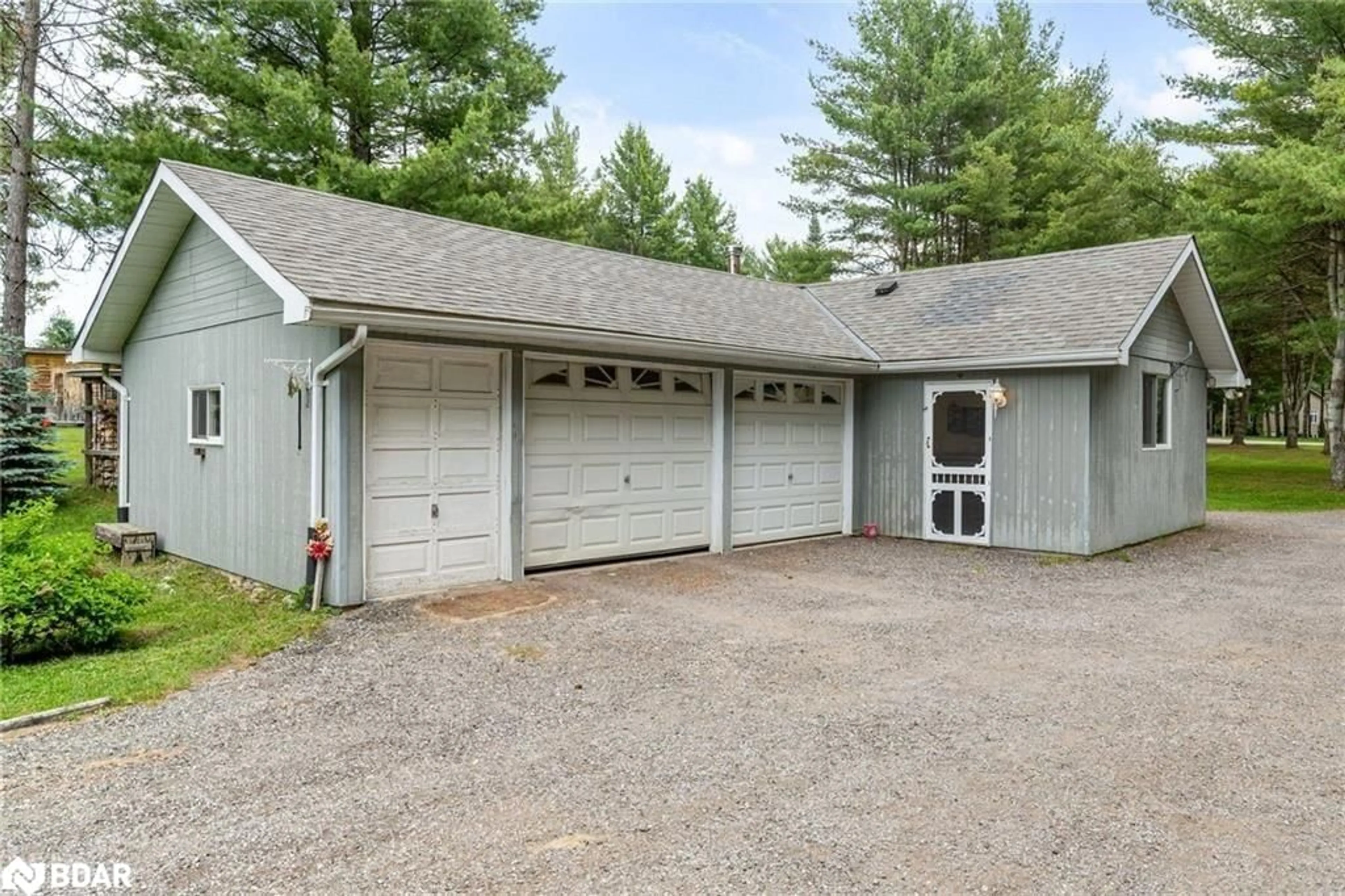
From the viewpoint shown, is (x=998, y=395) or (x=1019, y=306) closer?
(x=998, y=395)

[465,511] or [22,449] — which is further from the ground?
[22,449]

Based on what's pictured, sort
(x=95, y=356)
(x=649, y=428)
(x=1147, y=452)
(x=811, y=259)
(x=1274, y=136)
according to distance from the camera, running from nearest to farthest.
Answer: (x=649, y=428), (x=95, y=356), (x=1147, y=452), (x=1274, y=136), (x=811, y=259)

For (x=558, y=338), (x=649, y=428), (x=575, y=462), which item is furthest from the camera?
(x=649, y=428)

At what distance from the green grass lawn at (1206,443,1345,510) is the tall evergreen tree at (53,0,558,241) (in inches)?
609

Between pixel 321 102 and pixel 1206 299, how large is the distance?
14588 millimetres

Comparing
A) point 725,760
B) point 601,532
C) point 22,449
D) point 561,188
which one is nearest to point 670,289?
point 601,532

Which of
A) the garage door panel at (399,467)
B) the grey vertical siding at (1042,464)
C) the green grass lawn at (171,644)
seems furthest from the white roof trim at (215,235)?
the grey vertical siding at (1042,464)

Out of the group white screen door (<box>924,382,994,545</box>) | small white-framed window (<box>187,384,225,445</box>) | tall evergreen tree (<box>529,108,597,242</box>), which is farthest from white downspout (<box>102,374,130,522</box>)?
white screen door (<box>924,382,994,545</box>)

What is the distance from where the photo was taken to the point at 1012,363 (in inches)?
364

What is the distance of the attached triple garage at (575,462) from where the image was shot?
6785mm

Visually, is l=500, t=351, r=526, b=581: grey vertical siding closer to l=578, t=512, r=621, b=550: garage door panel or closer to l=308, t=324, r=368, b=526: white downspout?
l=578, t=512, r=621, b=550: garage door panel

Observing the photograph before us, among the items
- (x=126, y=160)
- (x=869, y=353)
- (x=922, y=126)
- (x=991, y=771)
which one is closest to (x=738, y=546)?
(x=869, y=353)

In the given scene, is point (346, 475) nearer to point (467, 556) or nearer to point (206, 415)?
point (467, 556)

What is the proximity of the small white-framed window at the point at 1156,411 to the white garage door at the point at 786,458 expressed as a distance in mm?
3824
